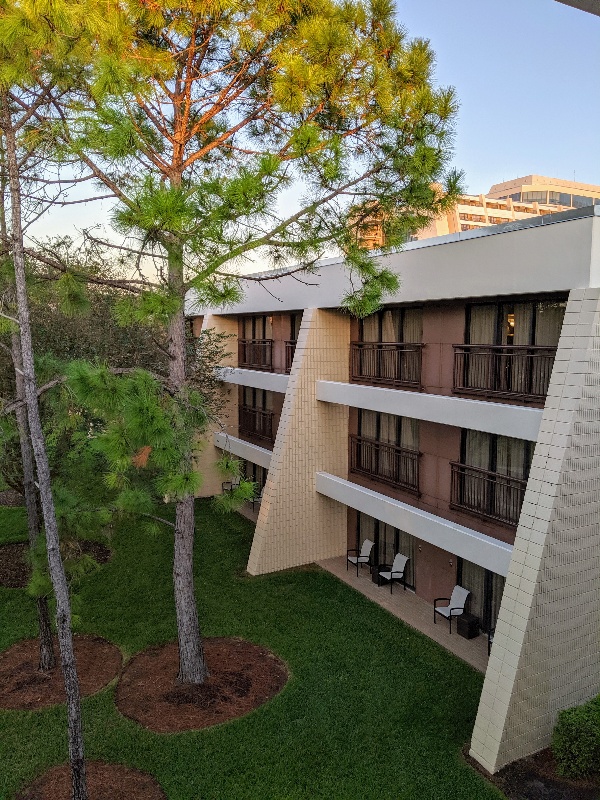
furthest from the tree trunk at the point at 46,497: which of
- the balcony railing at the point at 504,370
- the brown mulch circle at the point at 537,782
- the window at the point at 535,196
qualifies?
the window at the point at 535,196

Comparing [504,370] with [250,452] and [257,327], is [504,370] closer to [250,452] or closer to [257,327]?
[250,452]

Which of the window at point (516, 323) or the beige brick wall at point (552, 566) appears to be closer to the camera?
the beige brick wall at point (552, 566)

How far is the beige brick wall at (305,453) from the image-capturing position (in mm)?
16031

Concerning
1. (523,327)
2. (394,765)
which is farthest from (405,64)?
(394,765)

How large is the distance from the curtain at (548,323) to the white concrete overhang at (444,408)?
1326mm

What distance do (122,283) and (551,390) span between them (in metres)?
6.74

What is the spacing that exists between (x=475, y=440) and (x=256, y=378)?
9.07m

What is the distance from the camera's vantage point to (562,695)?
936 centimetres

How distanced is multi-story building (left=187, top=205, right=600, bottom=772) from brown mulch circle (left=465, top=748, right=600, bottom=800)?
16 centimetres

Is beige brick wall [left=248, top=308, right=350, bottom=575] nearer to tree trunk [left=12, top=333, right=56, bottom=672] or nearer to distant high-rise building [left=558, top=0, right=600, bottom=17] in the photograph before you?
tree trunk [left=12, top=333, right=56, bottom=672]

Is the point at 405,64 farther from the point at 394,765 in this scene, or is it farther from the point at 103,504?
the point at 394,765

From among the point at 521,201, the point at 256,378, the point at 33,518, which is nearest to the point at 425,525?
the point at 33,518

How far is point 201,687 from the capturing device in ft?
35.7

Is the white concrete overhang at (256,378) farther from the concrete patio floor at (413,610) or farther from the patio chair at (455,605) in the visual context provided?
the patio chair at (455,605)
